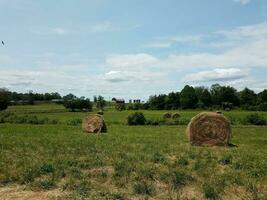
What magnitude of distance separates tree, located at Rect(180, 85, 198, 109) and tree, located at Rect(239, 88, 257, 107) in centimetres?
1365

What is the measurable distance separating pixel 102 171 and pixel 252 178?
13.4 ft

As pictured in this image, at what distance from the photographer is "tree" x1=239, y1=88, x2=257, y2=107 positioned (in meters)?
131

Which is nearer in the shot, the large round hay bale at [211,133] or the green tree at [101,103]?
the large round hay bale at [211,133]

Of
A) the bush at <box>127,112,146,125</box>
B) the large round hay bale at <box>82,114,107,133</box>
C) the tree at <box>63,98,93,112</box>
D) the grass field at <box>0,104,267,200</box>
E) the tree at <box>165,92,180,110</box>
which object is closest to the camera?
the grass field at <box>0,104,267,200</box>

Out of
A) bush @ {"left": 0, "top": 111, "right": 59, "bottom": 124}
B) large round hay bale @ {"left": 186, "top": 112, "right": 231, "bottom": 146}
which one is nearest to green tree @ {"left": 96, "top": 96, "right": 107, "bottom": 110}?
bush @ {"left": 0, "top": 111, "right": 59, "bottom": 124}

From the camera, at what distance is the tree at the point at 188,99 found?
5120 inches

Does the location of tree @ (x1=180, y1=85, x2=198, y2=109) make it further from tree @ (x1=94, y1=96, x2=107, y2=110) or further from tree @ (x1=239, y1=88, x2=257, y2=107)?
tree @ (x1=94, y1=96, x2=107, y2=110)

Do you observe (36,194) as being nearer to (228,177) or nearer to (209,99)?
(228,177)

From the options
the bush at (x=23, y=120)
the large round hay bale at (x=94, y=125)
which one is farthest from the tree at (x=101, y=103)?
the large round hay bale at (x=94, y=125)

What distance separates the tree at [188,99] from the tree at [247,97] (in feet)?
44.8

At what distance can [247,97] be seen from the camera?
134 m

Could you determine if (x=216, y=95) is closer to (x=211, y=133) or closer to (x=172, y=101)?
(x=172, y=101)

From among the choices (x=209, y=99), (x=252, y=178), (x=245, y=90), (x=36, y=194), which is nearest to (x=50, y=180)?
(x=36, y=194)

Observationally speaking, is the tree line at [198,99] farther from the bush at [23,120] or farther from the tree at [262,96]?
the bush at [23,120]
